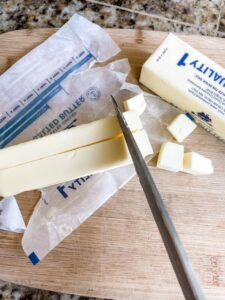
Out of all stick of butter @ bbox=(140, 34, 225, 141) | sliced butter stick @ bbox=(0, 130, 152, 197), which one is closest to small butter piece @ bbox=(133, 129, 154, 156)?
sliced butter stick @ bbox=(0, 130, 152, 197)

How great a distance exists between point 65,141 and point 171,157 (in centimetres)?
21

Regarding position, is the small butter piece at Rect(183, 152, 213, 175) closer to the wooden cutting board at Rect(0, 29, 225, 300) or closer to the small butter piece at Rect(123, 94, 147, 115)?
the wooden cutting board at Rect(0, 29, 225, 300)

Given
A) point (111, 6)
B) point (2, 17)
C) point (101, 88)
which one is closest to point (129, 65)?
point (101, 88)

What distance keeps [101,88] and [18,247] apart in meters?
0.37

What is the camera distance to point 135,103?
833mm

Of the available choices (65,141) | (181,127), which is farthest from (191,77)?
(65,141)

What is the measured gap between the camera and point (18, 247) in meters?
0.80

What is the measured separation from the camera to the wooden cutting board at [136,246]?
0.79 meters

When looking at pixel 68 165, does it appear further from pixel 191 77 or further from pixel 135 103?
pixel 191 77

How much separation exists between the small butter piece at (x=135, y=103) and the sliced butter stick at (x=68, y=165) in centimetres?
6

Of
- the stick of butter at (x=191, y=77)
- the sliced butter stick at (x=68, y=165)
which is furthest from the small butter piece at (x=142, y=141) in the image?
the stick of butter at (x=191, y=77)

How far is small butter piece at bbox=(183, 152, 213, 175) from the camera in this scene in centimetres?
81

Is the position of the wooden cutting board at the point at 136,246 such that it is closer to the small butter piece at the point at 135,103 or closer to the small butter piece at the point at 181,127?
the small butter piece at the point at 181,127

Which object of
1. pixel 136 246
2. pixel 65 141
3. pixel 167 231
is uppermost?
pixel 65 141
